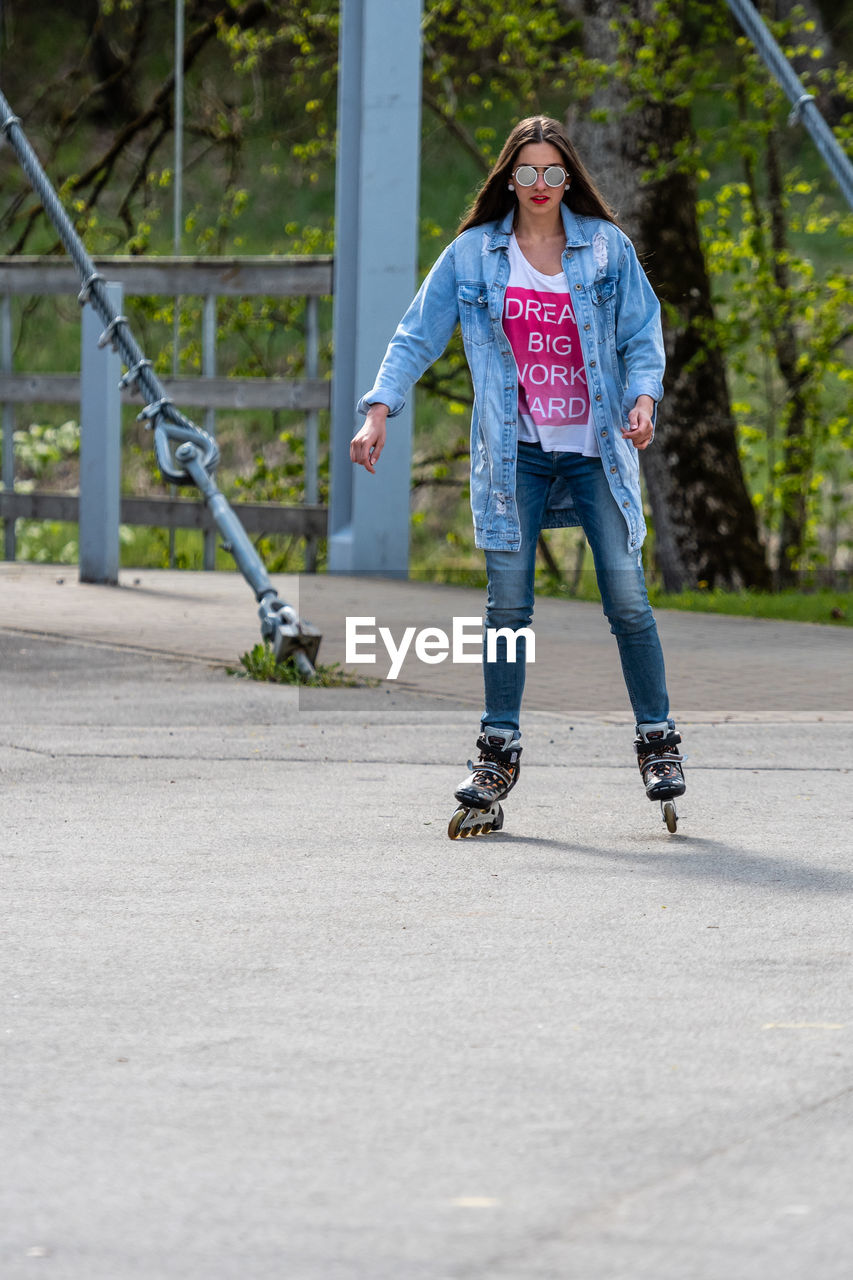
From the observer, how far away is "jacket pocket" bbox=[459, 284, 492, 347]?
5527mm

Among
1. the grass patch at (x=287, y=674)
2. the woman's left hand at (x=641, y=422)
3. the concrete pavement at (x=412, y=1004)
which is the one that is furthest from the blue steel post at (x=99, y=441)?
the woman's left hand at (x=641, y=422)

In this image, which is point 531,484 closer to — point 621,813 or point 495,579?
point 495,579

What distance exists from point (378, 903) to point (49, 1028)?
3.85 ft

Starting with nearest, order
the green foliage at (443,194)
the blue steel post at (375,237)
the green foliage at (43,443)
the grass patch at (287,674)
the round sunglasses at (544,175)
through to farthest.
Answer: the round sunglasses at (544,175) < the grass patch at (287,674) < the blue steel post at (375,237) < the green foliage at (443,194) < the green foliage at (43,443)

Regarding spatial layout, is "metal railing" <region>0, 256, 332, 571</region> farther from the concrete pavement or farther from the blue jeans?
the blue jeans

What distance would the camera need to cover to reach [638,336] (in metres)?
5.52

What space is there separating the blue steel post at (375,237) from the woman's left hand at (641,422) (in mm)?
7393

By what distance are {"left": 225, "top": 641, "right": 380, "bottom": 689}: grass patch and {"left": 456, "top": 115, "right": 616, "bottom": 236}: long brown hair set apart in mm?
3160

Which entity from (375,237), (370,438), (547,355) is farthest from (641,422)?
(375,237)

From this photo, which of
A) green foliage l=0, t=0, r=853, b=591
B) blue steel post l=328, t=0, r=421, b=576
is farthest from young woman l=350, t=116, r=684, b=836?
green foliage l=0, t=0, r=853, b=591

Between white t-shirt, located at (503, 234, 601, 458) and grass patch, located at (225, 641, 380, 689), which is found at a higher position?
white t-shirt, located at (503, 234, 601, 458)

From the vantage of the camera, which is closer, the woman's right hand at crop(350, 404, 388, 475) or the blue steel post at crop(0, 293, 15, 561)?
the woman's right hand at crop(350, 404, 388, 475)

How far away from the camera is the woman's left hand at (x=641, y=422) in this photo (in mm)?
5367

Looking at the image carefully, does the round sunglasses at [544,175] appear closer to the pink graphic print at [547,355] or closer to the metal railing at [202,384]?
the pink graphic print at [547,355]
